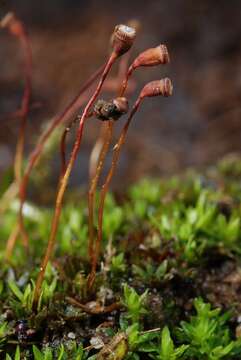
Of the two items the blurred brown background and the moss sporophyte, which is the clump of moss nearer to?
the moss sporophyte

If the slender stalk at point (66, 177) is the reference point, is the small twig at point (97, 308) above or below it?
below

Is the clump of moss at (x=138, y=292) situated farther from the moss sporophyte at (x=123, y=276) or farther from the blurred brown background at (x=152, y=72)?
the blurred brown background at (x=152, y=72)

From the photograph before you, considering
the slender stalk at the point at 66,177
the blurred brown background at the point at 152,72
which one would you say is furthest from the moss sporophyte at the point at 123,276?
the blurred brown background at the point at 152,72

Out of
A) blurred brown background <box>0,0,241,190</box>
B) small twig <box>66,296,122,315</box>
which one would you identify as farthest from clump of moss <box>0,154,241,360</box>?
blurred brown background <box>0,0,241,190</box>

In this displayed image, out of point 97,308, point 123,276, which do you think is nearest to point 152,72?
point 123,276

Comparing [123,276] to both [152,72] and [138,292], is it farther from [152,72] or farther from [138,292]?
[152,72]

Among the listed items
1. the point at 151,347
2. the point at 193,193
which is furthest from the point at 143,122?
the point at 151,347

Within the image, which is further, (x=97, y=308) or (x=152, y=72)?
(x=152, y=72)
